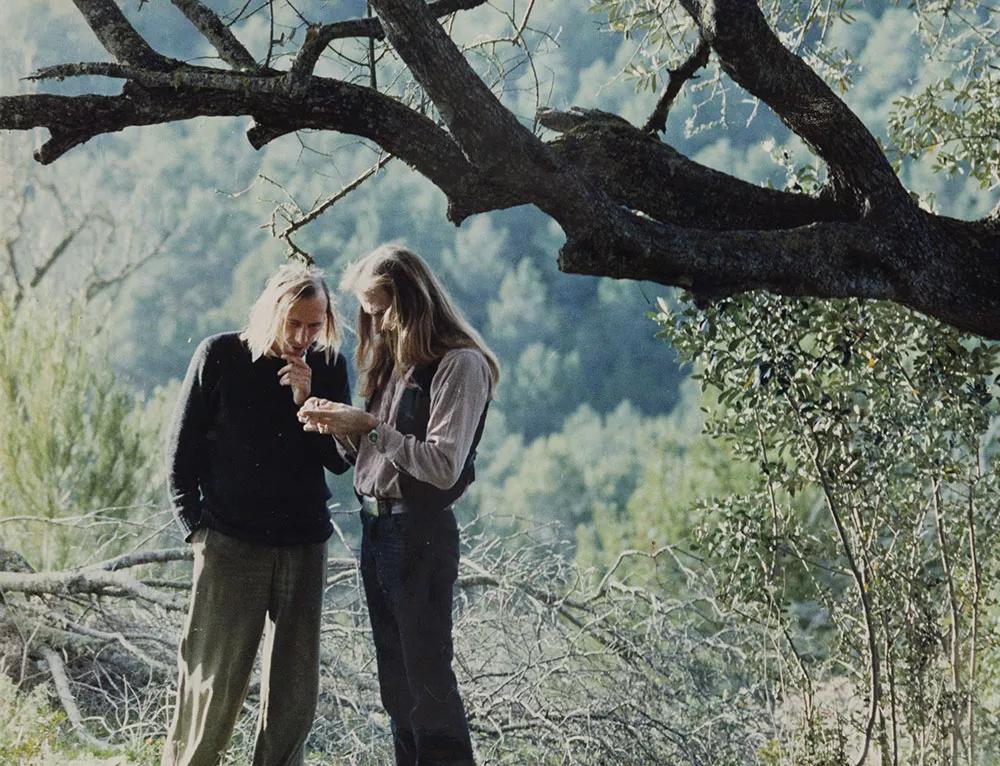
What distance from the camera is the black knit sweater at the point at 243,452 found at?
2.82 m

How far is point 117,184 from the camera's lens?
2661 centimetres

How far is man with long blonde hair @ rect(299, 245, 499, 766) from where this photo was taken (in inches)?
102

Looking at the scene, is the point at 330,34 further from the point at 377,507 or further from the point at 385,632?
the point at 385,632

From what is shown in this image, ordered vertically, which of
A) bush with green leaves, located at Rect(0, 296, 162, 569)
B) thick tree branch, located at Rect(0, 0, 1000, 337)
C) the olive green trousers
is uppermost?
bush with green leaves, located at Rect(0, 296, 162, 569)

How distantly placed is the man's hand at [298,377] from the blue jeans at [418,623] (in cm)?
31

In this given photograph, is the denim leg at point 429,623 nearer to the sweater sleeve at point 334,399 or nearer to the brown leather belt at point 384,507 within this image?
the brown leather belt at point 384,507

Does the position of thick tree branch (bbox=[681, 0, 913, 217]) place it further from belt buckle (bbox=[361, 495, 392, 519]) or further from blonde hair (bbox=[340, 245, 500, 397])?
belt buckle (bbox=[361, 495, 392, 519])

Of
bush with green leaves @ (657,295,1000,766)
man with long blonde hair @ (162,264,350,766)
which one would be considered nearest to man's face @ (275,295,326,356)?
man with long blonde hair @ (162,264,350,766)

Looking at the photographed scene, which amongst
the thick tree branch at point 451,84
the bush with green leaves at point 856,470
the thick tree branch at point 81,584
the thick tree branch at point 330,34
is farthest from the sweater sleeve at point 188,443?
the thick tree branch at point 81,584

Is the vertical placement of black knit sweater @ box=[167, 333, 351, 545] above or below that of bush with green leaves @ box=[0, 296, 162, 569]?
below

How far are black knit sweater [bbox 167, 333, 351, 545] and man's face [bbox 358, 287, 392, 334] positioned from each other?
0.93 feet

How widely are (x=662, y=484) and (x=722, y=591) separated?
43.1 ft

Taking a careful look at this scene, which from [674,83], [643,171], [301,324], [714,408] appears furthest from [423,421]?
[714,408]

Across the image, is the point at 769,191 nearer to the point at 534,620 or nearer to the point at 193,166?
the point at 534,620
